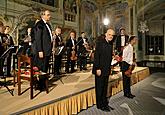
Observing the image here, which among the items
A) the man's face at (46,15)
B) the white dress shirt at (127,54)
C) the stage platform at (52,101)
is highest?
Result: the man's face at (46,15)

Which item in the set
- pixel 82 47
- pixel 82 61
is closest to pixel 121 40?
pixel 82 47

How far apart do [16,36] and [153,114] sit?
Answer: 5.36 meters

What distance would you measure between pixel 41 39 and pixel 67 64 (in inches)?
120

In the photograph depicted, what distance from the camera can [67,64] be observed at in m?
6.71

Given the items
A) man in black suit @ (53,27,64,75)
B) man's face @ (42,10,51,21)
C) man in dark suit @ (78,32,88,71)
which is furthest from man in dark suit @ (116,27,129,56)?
man's face @ (42,10,51,21)

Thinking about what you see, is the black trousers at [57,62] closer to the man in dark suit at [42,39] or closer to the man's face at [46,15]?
the man in dark suit at [42,39]

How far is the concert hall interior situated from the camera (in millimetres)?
3637

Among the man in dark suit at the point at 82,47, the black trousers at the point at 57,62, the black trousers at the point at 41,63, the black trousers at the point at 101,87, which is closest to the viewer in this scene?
the black trousers at the point at 101,87

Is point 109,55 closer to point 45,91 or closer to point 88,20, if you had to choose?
point 45,91

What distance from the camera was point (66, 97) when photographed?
3705mm

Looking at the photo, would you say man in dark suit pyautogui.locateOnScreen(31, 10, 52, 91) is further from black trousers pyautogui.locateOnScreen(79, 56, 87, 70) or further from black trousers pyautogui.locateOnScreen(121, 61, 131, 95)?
black trousers pyautogui.locateOnScreen(79, 56, 87, 70)

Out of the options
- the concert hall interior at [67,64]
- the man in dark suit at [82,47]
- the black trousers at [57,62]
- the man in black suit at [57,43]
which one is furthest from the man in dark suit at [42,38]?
the man in dark suit at [82,47]

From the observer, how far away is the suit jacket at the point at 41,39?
370 cm

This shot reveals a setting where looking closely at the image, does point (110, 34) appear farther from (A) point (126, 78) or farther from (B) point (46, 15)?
(A) point (126, 78)
